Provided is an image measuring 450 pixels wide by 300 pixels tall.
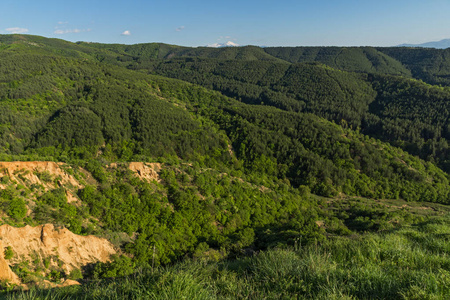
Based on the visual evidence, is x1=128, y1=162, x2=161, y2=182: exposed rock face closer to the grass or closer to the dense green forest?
the dense green forest

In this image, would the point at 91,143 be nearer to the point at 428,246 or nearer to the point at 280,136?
the point at 280,136

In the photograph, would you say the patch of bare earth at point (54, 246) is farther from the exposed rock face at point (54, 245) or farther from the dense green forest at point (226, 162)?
the dense green forest at point (226, 162)

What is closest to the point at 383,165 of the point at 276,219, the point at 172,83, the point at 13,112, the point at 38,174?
the point at 276,219

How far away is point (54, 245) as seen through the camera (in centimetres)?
2181

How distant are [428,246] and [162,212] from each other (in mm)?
30470

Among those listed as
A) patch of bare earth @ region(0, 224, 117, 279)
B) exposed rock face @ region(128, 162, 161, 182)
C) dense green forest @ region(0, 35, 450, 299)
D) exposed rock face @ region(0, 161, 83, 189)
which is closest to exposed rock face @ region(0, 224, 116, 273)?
patch of bare earth @ region(0, 224, 117, 279)

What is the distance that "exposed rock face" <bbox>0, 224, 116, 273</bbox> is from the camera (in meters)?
19.7

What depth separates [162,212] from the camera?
109ft

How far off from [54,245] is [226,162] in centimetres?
6169

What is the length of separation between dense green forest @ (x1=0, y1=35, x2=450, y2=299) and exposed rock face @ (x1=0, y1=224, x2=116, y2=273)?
1.40 metres

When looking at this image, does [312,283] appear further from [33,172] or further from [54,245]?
[33,172]

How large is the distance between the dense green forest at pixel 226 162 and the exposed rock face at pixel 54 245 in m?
1.40

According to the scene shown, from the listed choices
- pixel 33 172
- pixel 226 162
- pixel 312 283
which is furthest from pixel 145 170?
pixel 226 162

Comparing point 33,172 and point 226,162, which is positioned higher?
point 33,172
